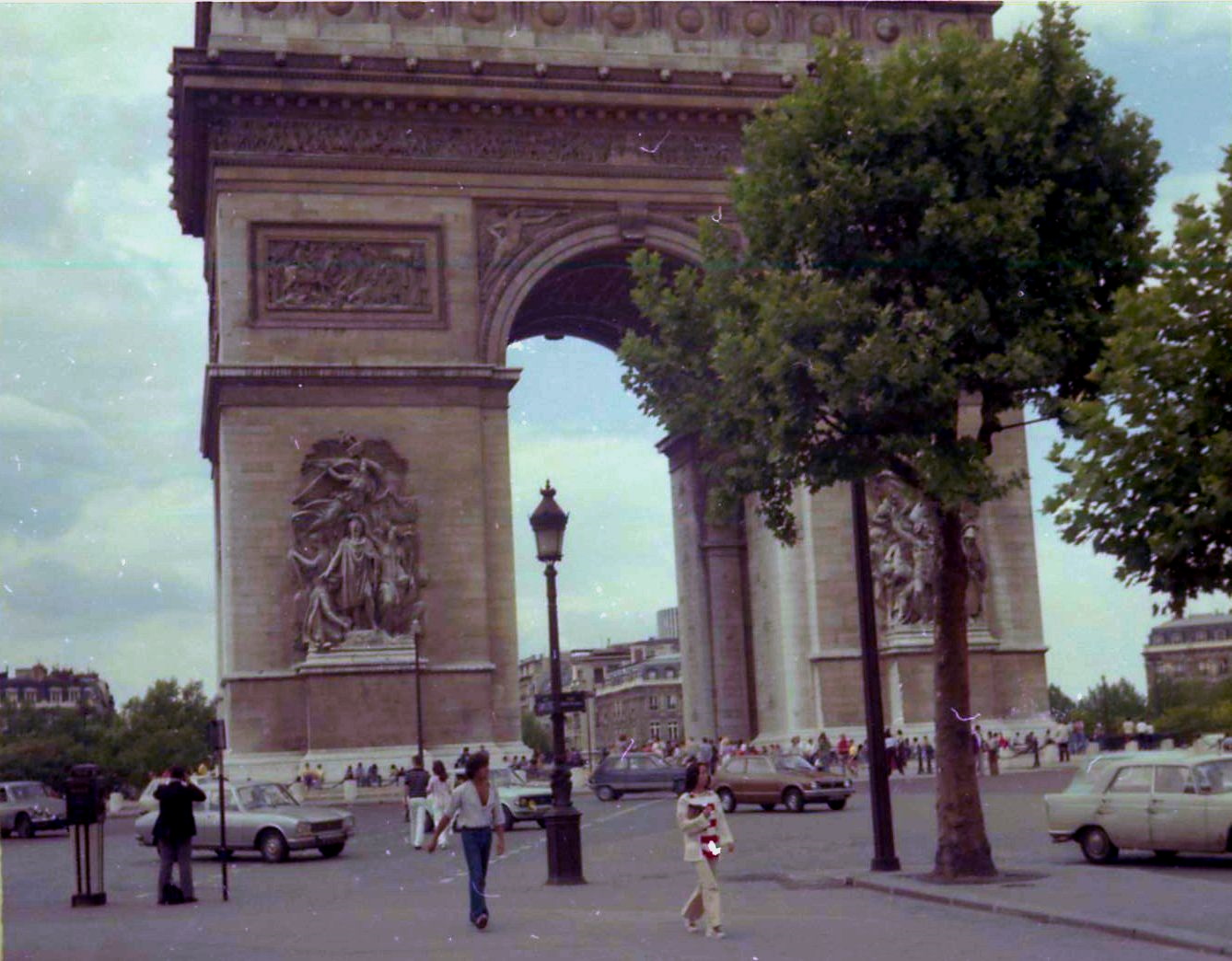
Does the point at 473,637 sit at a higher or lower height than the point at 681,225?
lower

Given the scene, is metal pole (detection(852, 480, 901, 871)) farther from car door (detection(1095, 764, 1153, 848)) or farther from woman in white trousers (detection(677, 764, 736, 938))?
woman in white trousers (detection(677, 764, 736, 938))

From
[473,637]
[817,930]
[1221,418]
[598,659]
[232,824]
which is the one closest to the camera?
[1221,418]

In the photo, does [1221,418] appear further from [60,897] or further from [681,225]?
[681,225]

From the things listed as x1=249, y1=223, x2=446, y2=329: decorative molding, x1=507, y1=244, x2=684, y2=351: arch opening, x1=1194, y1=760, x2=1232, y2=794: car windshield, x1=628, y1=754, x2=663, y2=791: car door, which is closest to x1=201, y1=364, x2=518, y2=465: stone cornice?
x1=249, y1=223, x2=446, y2=329: decorative molding

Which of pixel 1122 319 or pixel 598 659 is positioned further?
pixel 598 659

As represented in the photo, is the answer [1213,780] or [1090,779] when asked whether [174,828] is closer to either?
[1090,779]

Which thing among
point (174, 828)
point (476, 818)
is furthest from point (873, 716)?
point (174, 828)

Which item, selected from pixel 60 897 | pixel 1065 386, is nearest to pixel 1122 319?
pixel 1065 386

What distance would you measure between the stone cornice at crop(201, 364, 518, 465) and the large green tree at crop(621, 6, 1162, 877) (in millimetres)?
20724

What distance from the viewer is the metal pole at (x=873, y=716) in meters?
20.6

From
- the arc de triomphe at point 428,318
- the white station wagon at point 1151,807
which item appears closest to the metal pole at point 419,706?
the arc de triomphe at point 428,318

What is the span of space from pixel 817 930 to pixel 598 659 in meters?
160

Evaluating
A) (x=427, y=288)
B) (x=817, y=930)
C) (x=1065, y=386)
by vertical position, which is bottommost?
(x=817, y=930)

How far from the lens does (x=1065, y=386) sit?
785 inches
